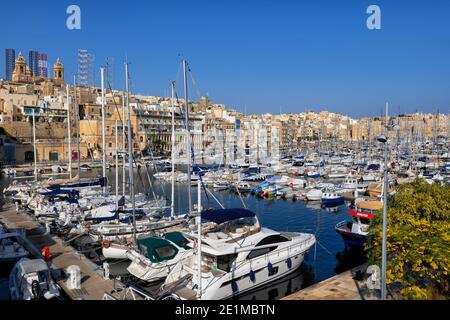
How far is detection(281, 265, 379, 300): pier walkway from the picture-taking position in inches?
438

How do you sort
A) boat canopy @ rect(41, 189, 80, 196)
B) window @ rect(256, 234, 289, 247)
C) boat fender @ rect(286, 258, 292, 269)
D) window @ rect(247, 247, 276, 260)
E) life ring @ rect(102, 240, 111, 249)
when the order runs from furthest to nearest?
boat canopy @ rect(41, 189, 80, 196) < life ring @ rect(102, 240, 111, 249) < boat fender @ rect(286, 258, 292, 269) < window @ rect(256, 234, 289, 247) < window @ rect(247, 247, 276, 260)

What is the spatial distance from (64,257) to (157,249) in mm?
4022

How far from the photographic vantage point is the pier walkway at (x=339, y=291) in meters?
11.1

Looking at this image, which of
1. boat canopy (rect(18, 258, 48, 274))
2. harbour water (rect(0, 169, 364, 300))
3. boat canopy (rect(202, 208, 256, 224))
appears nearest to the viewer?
boat canopy (rect(18, 258, 48, 274))

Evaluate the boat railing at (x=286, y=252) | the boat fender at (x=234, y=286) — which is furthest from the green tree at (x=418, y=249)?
the boat fender at (x=234, y=286)

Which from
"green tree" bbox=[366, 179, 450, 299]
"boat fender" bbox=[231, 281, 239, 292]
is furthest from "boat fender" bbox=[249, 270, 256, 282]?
"green tree" bbox=[366, 179, 450, 299]

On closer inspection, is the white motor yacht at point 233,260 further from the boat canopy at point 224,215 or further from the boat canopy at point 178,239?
the boat canopy at point 178,239

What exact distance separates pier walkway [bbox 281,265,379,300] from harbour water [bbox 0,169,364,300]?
9.52 ft

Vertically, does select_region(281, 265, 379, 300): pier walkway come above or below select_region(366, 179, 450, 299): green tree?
below

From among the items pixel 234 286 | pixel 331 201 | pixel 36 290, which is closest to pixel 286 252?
pixel 234 286

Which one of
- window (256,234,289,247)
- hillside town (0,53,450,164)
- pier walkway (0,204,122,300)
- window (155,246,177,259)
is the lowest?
pier walkway (0,204,122,300)

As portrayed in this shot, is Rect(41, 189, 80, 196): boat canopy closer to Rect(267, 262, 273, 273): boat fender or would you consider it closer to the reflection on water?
the reflection on water
